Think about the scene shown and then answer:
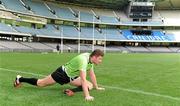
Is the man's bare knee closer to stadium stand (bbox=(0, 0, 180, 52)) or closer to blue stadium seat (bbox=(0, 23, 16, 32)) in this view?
stadium stand (bbox=(0, 0, 180, 52))

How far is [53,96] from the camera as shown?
362 inches

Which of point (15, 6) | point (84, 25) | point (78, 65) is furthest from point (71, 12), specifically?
point (78, 65)

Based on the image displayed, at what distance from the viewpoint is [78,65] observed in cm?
899

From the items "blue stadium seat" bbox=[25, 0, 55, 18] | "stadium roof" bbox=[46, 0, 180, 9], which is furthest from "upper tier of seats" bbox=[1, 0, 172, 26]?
"stadium roof" bbox=[46, 0, 180, 9]

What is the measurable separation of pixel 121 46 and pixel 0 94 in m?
95.3

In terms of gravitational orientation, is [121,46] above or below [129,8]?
below

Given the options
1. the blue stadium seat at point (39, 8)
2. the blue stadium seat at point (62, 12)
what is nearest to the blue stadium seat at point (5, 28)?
the blue stadium seat at point (39, 8)

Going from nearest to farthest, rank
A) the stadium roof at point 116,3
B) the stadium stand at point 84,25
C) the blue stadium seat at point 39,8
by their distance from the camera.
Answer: the stadium stand at point 84,25, the blue stadium seat at point 39,8, the stadium roof at point 116,3

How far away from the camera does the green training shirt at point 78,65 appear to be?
8.88m

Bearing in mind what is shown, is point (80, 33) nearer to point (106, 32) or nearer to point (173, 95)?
point (106, 32)

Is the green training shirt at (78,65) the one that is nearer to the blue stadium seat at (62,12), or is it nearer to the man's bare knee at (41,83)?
the man's bare knee at (41,83)

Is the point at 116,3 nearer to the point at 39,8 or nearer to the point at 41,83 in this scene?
the point at 39,8

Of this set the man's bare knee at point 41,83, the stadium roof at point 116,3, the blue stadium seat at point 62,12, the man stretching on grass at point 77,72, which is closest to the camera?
the man stretching on grass at point 77,72

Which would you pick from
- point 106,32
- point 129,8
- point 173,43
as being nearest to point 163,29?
point 173,43
